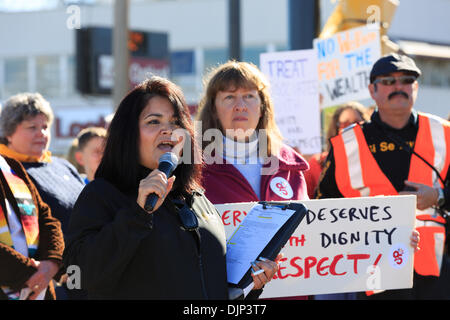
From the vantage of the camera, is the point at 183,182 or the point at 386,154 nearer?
the point at 183,182

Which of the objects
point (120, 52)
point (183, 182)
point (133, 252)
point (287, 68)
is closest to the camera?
point (133, 252)

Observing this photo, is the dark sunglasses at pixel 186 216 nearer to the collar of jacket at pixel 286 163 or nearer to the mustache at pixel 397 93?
the collar of jacket at pixel 286 163

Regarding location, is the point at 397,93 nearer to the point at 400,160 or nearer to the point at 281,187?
the point at 400,160

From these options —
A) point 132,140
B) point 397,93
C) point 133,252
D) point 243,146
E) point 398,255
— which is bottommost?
point 398,255

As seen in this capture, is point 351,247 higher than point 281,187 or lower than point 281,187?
lower

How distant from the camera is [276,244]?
10.5 ft

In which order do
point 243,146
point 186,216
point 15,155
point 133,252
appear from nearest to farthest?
point 133,252 < point 186,216 < point 243,146 < point 15,155

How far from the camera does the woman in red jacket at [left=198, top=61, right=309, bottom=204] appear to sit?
13.5 feet

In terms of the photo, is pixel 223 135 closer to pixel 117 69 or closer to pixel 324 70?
pixel 324 70

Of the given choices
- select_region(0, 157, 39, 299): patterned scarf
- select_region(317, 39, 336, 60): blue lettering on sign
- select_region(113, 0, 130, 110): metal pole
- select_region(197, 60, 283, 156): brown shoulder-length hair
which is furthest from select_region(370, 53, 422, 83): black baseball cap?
select_region(113, 0, 130, 110): metal pole

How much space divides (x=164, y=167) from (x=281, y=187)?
140cm

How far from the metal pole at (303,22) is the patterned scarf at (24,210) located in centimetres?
317

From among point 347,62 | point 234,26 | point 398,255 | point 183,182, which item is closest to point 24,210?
point 183,182

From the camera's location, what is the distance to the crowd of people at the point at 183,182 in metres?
2.83
